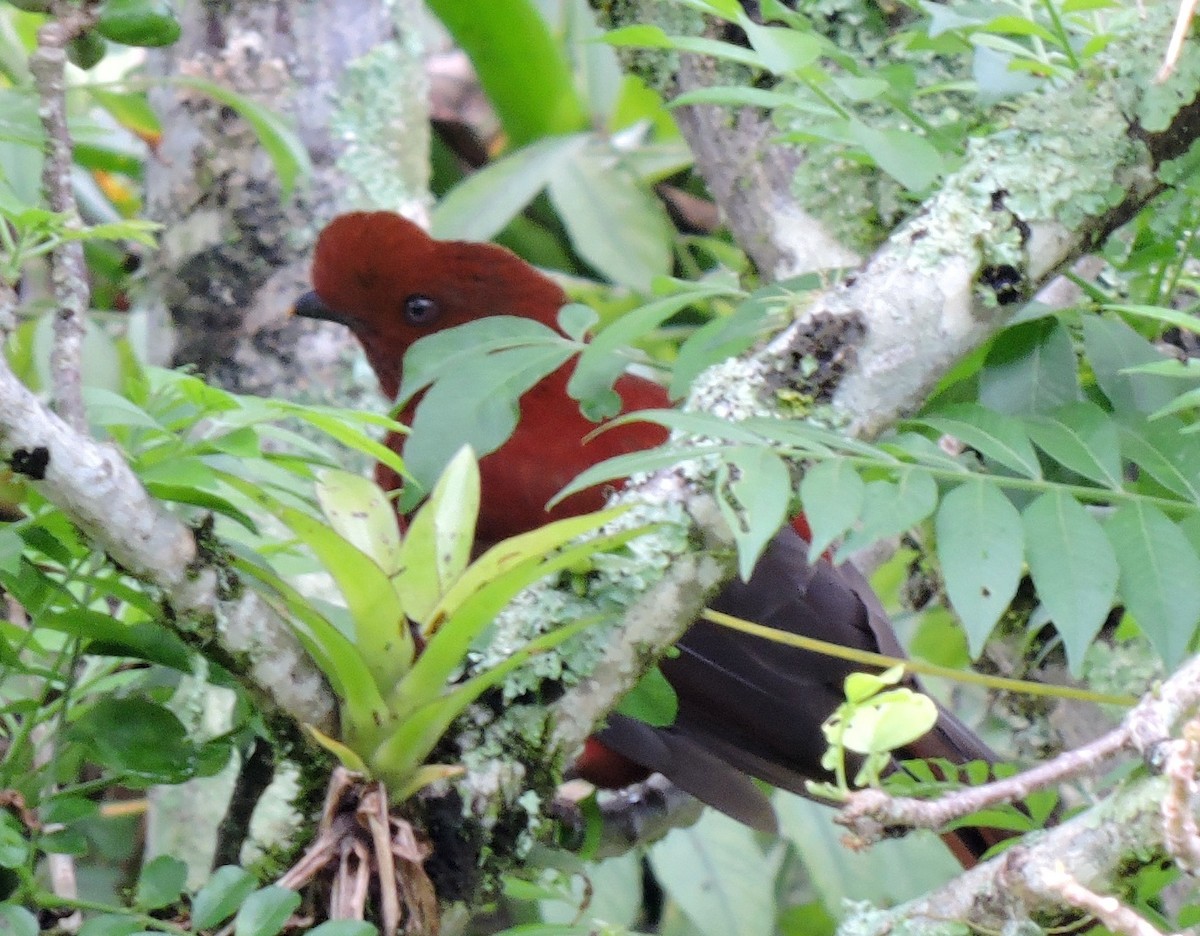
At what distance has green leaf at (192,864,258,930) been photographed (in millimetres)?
947

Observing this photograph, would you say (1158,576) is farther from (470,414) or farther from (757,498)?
(470,414)

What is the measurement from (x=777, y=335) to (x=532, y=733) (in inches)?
14.3

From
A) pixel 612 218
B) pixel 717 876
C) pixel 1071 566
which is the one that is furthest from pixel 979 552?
pixel 612 218

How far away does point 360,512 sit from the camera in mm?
1002

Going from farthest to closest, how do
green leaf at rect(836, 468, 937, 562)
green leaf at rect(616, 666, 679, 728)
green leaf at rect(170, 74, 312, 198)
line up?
green leaf at rect(170, 74, 312, 198) → green leaf at rect(616, 666, 679, 728) → green leaf at rect(836, 468, 937, 562)

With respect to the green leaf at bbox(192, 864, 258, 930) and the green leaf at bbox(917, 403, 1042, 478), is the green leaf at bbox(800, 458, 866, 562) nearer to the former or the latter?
the green leaf at bbox(917, 403, 1042, 478)

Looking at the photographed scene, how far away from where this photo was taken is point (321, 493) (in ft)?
3.29

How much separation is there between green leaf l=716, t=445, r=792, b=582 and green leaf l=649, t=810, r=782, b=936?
116 cm

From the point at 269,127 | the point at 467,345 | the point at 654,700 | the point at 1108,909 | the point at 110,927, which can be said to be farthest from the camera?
the point at 269,127

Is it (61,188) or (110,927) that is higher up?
(61,188)

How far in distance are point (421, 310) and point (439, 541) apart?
1201 mm

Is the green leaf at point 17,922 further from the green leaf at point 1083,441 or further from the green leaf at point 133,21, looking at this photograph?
the green leaf at point 1083,441

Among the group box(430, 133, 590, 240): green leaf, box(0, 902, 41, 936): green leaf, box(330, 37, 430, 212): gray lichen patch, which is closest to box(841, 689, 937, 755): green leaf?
box(0, 902, 41, 936): green leaf

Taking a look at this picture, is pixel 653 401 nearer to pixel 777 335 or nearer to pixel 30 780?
pixel 777 335
